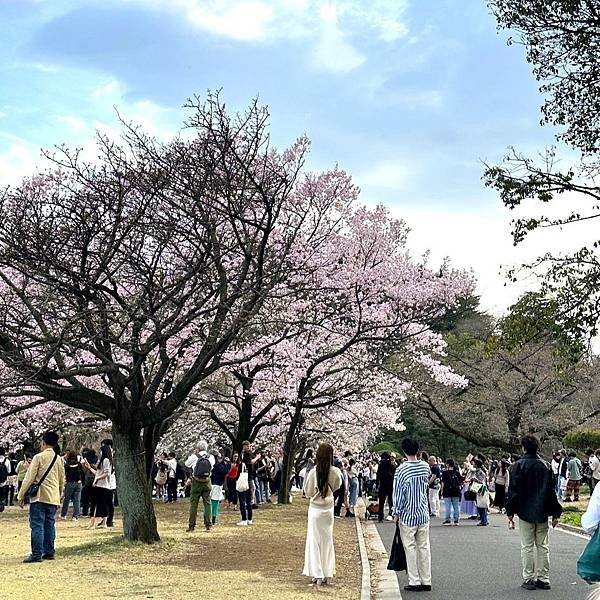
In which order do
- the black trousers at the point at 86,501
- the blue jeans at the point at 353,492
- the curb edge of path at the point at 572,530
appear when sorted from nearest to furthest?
1. the curb edge of path at the point at 572,530
2. the black trousers at the point at 86,501
3. the blue jeans at the point at 353,492

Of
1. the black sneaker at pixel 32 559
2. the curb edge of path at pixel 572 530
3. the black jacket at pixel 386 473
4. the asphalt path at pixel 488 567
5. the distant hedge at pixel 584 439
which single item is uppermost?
the distant hedge at pixel 584 439

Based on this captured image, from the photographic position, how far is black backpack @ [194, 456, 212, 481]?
14422 millimetres

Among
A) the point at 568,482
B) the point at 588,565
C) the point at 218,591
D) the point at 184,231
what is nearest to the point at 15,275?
the point at 184,231

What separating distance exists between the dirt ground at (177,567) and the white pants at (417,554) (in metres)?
0.64

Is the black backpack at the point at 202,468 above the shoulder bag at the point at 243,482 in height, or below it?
above

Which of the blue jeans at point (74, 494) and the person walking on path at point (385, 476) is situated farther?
the person walking on path at point (385, 476)

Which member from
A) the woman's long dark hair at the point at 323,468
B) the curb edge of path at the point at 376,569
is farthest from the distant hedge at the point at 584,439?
the woman's long dark hair at the point at 323,468

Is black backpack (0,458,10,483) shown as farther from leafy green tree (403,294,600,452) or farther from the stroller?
leafy green tree (403,294,600,452)

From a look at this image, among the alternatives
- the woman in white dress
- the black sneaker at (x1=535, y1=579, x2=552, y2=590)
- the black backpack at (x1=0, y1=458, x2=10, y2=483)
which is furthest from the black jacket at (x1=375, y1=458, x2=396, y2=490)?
the black backpack at (x1=0, y1=458, x2=10, y2=483)

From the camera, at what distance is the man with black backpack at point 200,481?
572 inches

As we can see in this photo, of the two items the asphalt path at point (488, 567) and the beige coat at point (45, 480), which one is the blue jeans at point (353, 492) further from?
the beige coat at point (45, 480)

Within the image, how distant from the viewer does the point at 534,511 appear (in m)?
8.84

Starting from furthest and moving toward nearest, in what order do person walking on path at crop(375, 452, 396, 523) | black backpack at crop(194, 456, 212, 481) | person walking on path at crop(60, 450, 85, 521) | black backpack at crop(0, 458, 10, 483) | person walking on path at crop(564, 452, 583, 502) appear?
person walking on path at crop(564, 452, 583, 502)
black backpack at crop(0, 458, 10, 483)
person walking on path at crop(375, 452, 396, 523)
person walking on path at crop(60, 450, 85, 521)
black backpack at crop(194, 456, 212, 481)

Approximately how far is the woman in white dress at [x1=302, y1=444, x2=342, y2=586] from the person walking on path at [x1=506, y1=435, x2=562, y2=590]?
2.03 metres
